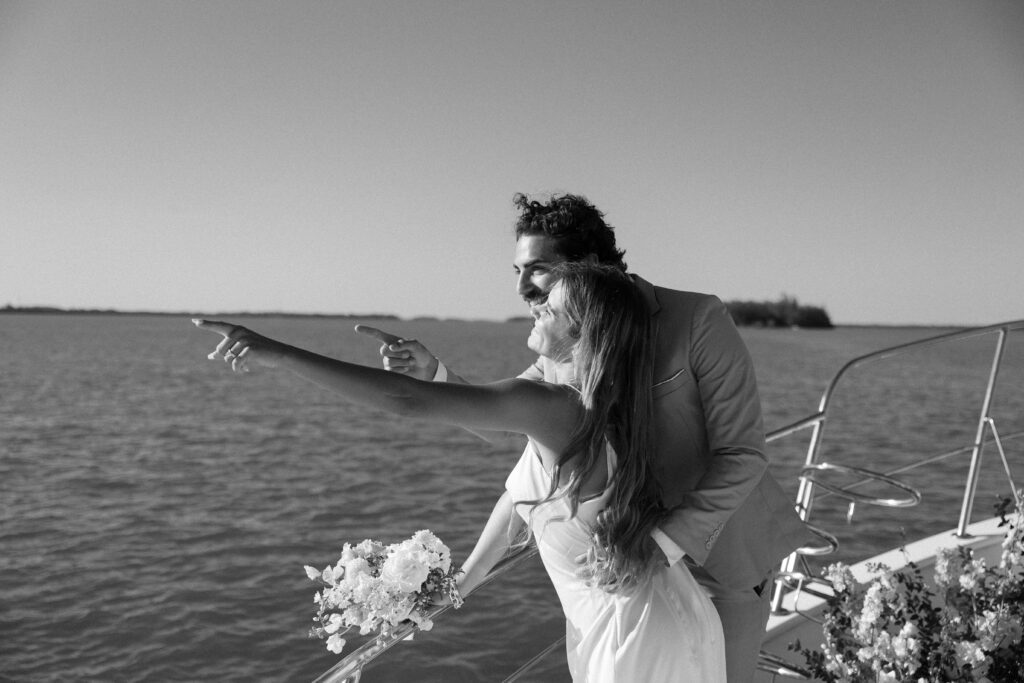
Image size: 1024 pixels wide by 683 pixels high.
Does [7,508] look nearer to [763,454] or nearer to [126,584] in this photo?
[126,584]

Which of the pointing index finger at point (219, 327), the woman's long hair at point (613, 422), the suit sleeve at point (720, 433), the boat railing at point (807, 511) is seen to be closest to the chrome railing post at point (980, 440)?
the boat railing at point (807, 511)

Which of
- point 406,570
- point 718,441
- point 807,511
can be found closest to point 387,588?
point 406,570

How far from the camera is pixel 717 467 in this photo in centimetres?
218

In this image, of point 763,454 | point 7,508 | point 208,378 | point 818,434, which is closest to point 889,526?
point 818,434

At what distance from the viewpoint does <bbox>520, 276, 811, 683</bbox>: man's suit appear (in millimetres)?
2229

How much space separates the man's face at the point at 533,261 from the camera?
103 inches

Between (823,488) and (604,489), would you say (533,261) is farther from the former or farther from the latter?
(823,488)

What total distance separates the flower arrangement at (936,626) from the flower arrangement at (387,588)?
1.01 m

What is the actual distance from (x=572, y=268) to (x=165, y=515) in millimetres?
13441

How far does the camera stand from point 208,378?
40.2m

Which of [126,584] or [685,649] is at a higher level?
[685,649]

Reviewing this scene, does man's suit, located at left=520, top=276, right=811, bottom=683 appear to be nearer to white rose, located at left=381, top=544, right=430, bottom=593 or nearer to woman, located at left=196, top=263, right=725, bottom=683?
woman, located at left=196, top=263, right=725, bottom=683

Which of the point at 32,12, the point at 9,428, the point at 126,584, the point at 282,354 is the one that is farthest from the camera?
the point at 32,12

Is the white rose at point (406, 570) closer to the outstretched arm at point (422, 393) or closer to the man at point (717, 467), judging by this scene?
the outstretched arm at point (422, 393)
